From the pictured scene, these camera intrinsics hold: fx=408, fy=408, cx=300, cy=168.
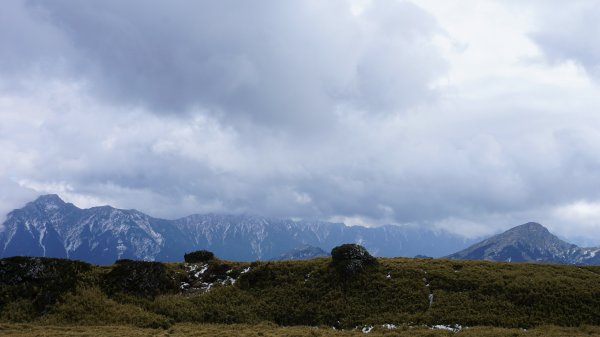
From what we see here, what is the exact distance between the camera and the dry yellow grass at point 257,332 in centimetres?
2823

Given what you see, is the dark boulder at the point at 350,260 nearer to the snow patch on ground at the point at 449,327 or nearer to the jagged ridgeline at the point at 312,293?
the jagged ridgeline at the point at 312,293

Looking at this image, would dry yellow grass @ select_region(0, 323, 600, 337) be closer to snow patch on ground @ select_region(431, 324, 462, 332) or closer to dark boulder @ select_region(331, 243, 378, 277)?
snow patch on ground @ select_region(431, 324, 462, 332)

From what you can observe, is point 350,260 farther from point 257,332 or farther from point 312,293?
point 257,332

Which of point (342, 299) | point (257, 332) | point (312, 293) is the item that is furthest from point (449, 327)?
point (257, 332)

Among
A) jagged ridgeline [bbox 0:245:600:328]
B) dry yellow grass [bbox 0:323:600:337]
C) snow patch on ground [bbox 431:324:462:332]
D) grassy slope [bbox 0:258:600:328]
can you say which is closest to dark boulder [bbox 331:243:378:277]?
jagged ridgeline [bbox 0:245:600:328]

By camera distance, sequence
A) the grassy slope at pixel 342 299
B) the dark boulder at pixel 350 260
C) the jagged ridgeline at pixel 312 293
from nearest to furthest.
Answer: the grassy slope at pixel 342 299
the jagged ridgeline at pixel 312 293
the dark boulder at pixel 350 260

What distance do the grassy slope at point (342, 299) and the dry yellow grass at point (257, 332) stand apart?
1823 millimetres

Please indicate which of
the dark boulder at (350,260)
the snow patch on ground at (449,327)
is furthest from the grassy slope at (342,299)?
the dark boulder at (350,260)

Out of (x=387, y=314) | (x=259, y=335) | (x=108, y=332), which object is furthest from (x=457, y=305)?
(x=108, y=332)

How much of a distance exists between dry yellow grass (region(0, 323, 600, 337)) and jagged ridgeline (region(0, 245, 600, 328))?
191 cm

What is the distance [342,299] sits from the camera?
123 feet

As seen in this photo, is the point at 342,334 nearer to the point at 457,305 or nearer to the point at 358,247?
the point at 457,305

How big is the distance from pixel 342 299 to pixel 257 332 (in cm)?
1012

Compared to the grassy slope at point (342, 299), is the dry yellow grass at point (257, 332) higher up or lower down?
lower down
